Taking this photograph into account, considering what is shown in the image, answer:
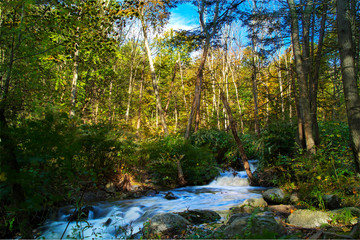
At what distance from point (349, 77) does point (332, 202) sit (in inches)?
105

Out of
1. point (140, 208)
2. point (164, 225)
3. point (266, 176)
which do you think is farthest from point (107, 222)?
point (266, 176)

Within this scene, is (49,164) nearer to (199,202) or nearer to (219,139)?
(199,202)

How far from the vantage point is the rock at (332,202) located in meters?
4.40

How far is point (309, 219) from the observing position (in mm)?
3674

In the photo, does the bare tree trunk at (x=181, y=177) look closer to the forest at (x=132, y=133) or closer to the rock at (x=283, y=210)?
the forest at (x=132, y=133)

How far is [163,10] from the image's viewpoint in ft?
42.0

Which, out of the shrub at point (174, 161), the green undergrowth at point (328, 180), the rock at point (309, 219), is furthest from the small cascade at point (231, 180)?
the rock at point (309, 219)

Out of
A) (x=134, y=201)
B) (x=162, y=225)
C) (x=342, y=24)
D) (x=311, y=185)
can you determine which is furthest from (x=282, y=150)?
(x=162, y=225)

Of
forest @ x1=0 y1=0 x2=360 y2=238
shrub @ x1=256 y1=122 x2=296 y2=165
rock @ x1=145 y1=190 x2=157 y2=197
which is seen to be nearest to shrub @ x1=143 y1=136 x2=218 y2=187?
forest @ x1=0 y1=0 x2=360 y2=238

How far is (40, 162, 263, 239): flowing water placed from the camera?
4.34 metres

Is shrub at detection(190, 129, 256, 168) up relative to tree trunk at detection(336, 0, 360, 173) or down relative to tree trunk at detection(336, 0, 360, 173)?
down

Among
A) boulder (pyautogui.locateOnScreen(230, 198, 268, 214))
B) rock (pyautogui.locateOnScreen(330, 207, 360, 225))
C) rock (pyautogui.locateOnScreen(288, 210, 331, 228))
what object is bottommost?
boulder (pyautogui.locateOnScreen(230, 198, 268, 214))

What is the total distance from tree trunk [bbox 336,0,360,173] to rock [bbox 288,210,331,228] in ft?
6.62

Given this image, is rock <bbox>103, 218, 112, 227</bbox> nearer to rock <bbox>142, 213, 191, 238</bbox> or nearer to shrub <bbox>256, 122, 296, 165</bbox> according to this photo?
rock <bbox>142, 213, 191, 238</bbox>
